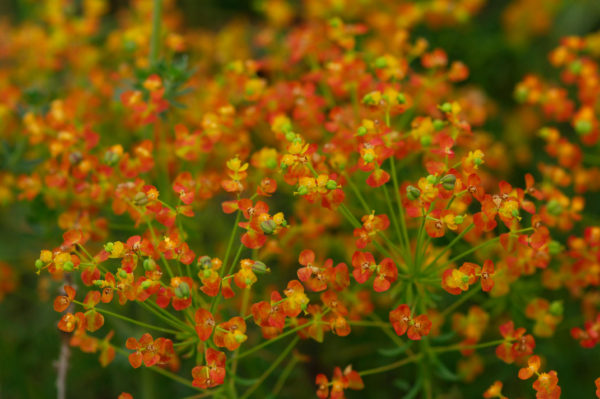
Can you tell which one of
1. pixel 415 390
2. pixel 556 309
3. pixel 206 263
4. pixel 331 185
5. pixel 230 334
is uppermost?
pixel 331 185

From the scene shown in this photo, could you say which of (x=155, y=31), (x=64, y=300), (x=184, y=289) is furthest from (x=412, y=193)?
(x=155, y=31)

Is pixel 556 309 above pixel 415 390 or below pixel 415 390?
above

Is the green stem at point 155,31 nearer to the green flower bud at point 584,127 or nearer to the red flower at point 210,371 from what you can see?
the red flower at point 210,371

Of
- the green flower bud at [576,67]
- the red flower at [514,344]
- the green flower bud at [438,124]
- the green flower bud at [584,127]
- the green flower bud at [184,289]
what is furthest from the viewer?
the green flower bud at [576,67]

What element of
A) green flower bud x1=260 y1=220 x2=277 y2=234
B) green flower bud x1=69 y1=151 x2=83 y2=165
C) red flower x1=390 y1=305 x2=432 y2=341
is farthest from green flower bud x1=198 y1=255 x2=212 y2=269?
green flower bud x1=69 y1=151 x2=83 y2=165

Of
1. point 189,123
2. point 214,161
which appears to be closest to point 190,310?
point 214,161

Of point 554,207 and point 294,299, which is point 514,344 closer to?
point 554,207

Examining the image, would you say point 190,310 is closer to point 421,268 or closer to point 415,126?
point 421,268

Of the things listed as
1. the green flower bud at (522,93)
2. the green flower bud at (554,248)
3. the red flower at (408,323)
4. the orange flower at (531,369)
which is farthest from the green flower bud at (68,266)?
the green flower bud at (522,93)

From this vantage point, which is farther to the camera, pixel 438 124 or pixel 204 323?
pixel 438 124
